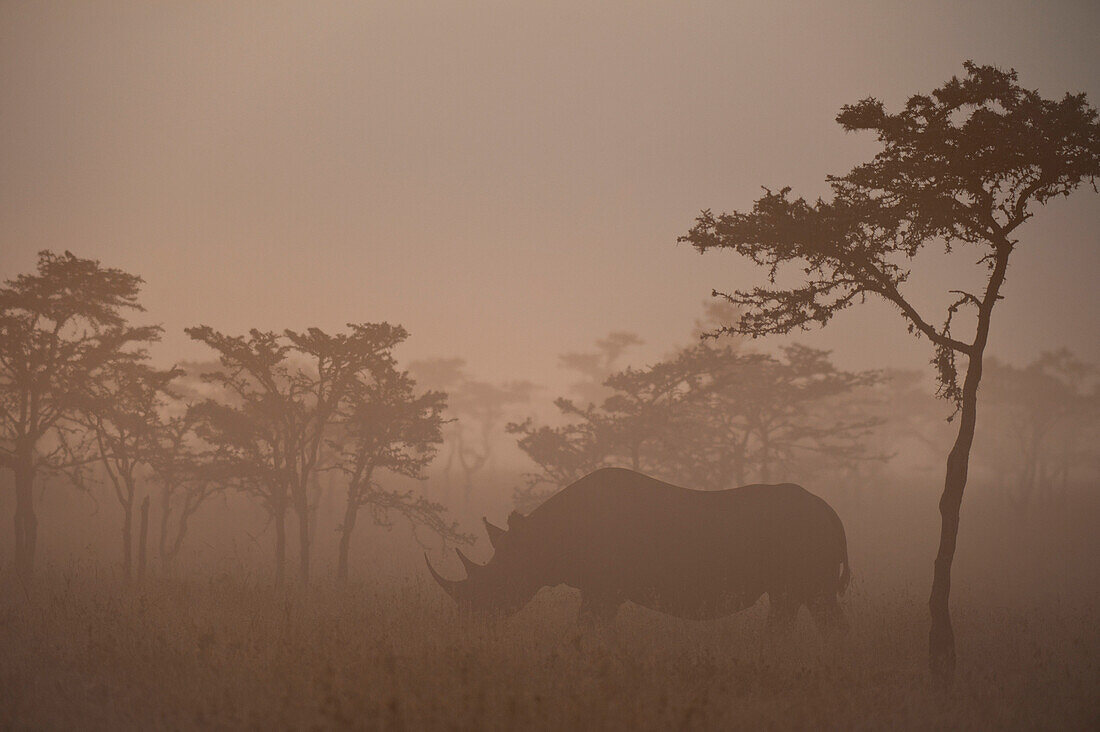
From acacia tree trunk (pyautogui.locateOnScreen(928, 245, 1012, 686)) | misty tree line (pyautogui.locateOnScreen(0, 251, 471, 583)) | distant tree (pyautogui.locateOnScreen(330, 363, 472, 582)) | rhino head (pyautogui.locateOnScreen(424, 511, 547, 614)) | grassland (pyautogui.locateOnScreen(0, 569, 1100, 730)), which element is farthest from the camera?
distant tree (pyautogui.locateOnScreen(330, 363, 472, 582))

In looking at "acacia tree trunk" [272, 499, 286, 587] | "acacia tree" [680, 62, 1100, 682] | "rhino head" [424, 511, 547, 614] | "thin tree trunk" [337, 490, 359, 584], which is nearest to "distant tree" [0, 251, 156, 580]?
"acacia tree trunk" [272, 499, 286, 587]

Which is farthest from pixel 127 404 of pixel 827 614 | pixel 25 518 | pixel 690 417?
pixel 690 417

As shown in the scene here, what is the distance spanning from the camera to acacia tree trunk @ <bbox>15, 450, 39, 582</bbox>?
18.3 meters

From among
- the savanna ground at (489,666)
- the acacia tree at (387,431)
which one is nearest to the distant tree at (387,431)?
the acacia tree at (387,431)

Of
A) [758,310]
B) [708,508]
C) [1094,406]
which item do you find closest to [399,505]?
[708,508]

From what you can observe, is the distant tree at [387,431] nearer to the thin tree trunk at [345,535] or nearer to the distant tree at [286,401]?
the thin tree trunk at [345,535]

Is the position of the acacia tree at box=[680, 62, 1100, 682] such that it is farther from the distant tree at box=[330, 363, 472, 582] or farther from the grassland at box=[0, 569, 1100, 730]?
the distant tree at box=[330, 363, 472, 582]

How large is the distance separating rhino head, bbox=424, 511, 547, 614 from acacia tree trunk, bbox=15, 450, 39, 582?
12.2 m

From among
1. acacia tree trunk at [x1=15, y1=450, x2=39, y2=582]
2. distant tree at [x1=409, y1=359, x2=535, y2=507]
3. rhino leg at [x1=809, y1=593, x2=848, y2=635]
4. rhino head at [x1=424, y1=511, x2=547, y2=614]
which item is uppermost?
distant tree at [x1=409, y1=359, x2=535, y2=507]

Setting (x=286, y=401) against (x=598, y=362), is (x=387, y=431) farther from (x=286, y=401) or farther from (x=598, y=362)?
(x=598, y=362)

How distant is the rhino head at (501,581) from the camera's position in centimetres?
1324

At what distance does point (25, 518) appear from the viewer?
1856cm

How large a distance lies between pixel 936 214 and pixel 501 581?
32.6 ft

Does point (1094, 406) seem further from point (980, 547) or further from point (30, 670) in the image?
point (30, 670)
